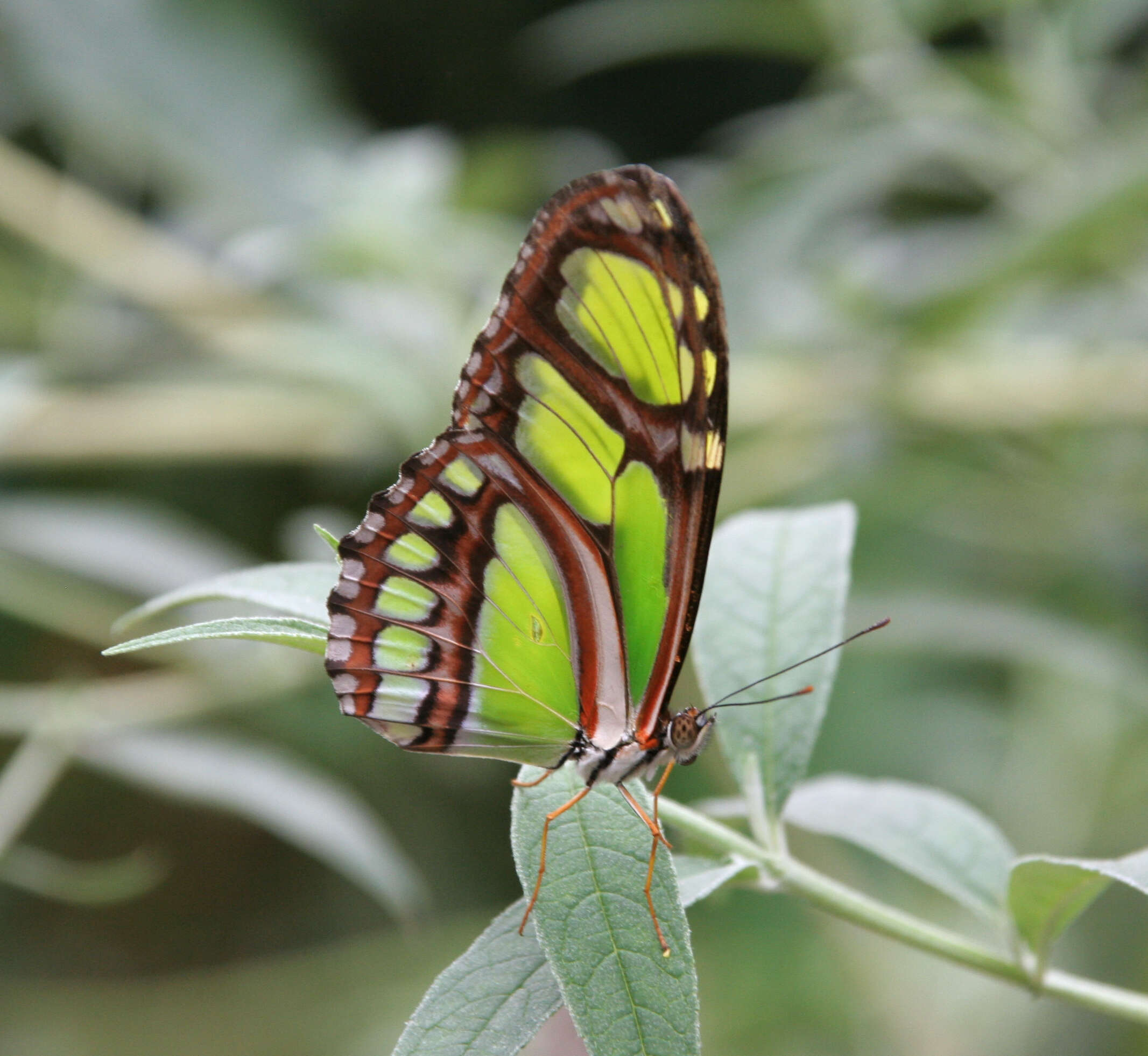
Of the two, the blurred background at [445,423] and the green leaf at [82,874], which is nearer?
the green leaf at [82,874]

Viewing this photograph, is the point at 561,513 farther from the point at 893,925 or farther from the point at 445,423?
the point at 445,423

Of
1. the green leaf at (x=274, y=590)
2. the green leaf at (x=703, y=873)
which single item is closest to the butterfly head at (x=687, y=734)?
the green leaf at (x=703, y=873)

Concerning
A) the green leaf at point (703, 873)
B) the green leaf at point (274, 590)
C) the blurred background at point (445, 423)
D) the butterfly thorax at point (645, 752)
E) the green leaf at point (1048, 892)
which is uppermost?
the blurred background at point (445, 423)

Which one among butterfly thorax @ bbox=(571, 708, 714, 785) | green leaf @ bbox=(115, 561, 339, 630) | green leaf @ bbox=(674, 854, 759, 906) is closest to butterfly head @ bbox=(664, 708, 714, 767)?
butterfly thorax @ bbox=(571, 708, 714, 785)

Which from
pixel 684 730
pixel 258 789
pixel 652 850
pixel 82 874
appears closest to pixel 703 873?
pixel 652 850

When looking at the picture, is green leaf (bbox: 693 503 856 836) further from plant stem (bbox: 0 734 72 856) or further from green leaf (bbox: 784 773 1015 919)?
plant stem (bbox: 0 734 72 856)

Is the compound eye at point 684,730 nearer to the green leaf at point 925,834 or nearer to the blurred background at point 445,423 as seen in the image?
the green leaf at point 925,834
